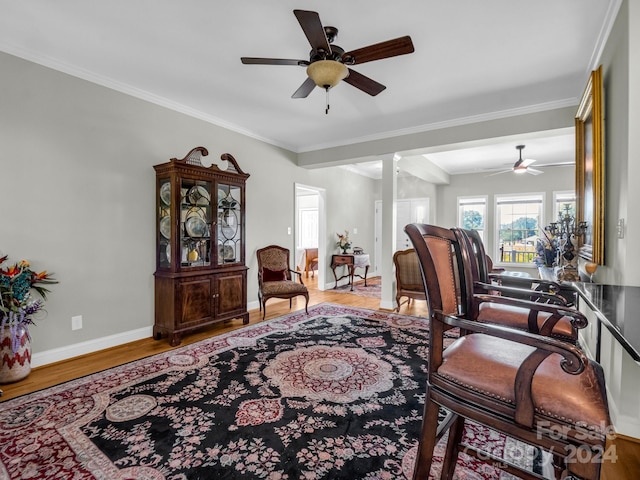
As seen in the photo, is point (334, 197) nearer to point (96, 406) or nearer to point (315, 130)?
point (315, 130)

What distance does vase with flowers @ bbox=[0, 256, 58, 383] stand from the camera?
2445 millimetres

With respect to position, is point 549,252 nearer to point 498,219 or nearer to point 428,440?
point 428,440

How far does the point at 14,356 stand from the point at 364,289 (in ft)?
17.1

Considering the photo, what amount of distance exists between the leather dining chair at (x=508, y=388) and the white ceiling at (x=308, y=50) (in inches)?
72.0

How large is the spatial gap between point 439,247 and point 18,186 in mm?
3335

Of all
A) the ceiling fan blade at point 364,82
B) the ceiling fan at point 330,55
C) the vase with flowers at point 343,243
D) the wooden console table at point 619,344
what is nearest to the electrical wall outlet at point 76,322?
the ceiling fan at point 330,55

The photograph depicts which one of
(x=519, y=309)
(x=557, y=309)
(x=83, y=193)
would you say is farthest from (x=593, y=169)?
(x=83, y=193)

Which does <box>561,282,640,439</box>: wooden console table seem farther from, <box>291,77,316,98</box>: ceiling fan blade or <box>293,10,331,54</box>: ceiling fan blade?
<box>291,77,316,98</box>: ceiling fan blade

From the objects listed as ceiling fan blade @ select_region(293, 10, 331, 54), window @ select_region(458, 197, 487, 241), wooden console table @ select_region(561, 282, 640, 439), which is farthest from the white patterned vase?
window @ select_region(458, 197, 487, 241)

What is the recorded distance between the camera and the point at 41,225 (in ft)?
9.14

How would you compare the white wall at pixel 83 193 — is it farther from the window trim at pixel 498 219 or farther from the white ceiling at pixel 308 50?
the window trim at pixel 498 219

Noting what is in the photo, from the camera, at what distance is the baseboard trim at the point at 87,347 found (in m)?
2.79

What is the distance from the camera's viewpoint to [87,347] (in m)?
3.07

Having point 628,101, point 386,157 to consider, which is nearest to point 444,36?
point 628,101
